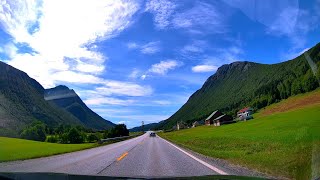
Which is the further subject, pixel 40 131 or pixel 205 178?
pixel 40 131

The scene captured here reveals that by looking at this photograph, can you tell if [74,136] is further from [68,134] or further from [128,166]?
[128,166]

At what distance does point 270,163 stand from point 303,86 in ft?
304

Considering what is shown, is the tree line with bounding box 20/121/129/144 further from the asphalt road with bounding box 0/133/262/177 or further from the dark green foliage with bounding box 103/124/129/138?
the asphalt road with bounding box 0/133/262/177

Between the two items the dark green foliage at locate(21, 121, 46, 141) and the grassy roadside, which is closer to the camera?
the grassy roadside

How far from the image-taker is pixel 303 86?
330 ft

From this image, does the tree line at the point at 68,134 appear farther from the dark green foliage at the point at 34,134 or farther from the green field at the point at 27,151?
the green field at the point at 27,151

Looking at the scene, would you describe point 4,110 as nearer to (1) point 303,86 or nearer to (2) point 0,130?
(2) point 0,130

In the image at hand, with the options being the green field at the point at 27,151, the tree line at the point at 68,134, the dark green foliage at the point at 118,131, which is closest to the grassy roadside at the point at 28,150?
the green field at the point at 27,151

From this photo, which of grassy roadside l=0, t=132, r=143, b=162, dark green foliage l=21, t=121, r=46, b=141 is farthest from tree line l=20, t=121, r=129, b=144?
grassy roadside l=0, t=132, r=143, b=162

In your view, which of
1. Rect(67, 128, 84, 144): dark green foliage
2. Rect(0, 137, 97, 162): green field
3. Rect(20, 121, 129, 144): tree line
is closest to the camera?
Rect(0, 137, 97, 162): green field

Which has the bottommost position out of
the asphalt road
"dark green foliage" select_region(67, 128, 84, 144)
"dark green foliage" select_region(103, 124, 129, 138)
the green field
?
the asphalt road

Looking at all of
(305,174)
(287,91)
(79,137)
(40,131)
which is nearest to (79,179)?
(305,174)

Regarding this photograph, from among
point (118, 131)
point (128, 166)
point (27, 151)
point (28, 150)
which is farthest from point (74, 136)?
point (128, 166)

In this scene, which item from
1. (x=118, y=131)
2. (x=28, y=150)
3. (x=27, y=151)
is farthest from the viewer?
(x=118, y=131)
